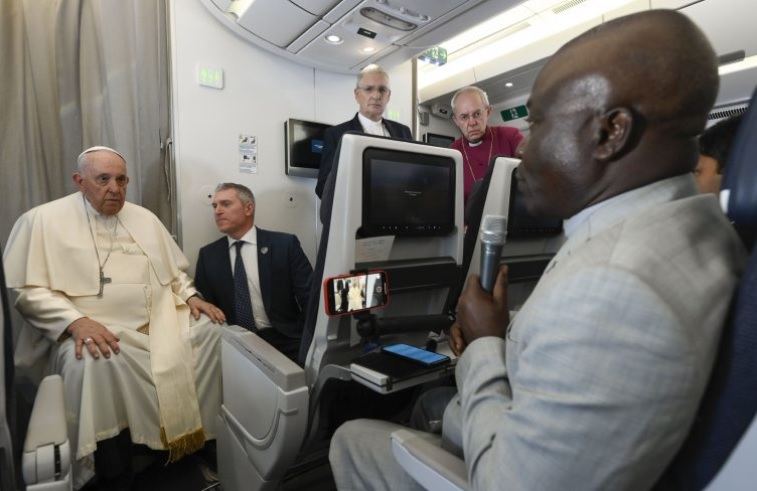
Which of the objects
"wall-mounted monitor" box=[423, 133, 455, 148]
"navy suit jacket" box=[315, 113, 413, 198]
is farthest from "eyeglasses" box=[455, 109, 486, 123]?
"wall-mounted monitor" box=[423, 133, 455, 148]

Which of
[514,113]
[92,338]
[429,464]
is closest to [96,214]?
[92,338]

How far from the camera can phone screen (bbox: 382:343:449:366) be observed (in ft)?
4.23

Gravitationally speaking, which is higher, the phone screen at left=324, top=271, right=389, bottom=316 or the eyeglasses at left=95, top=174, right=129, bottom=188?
the eyeglasses at left=95, top=174, right=129, bottom=188

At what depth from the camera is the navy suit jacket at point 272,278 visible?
2.91m

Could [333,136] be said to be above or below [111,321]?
above

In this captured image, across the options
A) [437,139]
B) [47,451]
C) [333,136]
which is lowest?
[47,451]

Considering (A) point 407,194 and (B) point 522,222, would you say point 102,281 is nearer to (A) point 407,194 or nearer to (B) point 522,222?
(A) point 407,194

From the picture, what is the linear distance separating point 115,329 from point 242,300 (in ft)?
2.56

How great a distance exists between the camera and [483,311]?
3.58 feet

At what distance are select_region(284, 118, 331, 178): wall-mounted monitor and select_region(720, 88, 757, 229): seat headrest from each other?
320 cm

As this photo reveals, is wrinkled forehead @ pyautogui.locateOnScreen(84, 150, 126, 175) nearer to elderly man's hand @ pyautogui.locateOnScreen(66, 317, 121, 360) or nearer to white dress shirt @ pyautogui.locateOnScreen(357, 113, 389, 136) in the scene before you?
elderly man's hand @ pyautogui.locateOnScreen(66, 317, 121, 360)

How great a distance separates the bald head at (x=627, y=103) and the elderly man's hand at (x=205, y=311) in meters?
2.31

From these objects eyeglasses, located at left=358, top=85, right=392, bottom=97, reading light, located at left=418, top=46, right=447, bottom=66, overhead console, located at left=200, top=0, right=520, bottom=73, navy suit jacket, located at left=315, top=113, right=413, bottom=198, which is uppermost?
reading light, located at left=418, top=46, right=447, bottom=66

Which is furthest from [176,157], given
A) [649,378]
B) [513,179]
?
[649,378]
